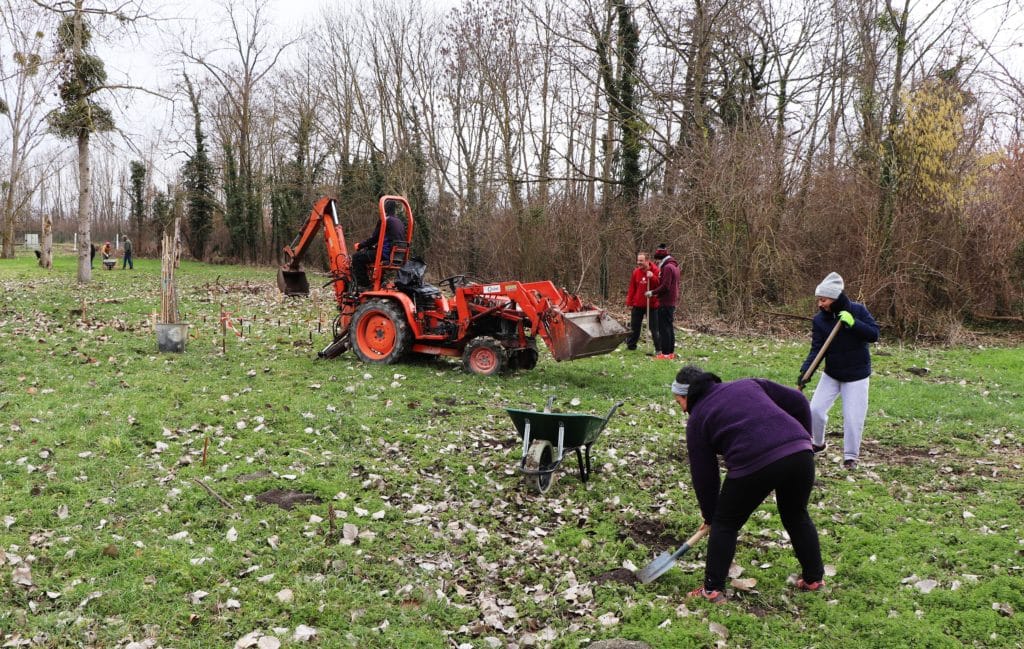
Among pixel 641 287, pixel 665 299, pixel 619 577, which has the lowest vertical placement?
pixel 619 577

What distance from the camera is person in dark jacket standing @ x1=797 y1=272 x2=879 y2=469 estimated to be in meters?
6.82

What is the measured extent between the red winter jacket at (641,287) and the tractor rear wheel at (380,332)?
455cm

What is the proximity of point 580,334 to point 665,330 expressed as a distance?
3.83 m

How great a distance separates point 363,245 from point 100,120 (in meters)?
16.2

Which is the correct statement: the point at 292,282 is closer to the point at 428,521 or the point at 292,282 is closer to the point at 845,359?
the point at 428,521

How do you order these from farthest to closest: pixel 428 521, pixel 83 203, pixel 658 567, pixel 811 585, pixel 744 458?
pixel 83 203
pixel 428 521
pixel 658 567
pixel 811 585
pixel 744 458

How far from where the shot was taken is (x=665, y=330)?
12961mm

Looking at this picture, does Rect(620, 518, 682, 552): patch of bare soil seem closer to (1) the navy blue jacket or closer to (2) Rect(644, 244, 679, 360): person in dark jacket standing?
(1) the navy blue jacket

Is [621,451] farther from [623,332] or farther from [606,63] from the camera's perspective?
[606,63]

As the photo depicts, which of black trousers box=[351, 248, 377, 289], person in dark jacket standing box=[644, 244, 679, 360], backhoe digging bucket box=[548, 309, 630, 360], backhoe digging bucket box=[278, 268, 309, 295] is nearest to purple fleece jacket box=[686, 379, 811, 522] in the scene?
backhoe digging bucket box=[548, 309, 630, 360]

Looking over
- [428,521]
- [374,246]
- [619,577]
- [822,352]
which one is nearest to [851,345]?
[822,352]

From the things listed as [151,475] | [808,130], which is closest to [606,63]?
[808,130]

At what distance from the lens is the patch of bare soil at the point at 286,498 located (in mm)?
5924

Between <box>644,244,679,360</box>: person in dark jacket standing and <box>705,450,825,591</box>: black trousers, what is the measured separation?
8.24m
